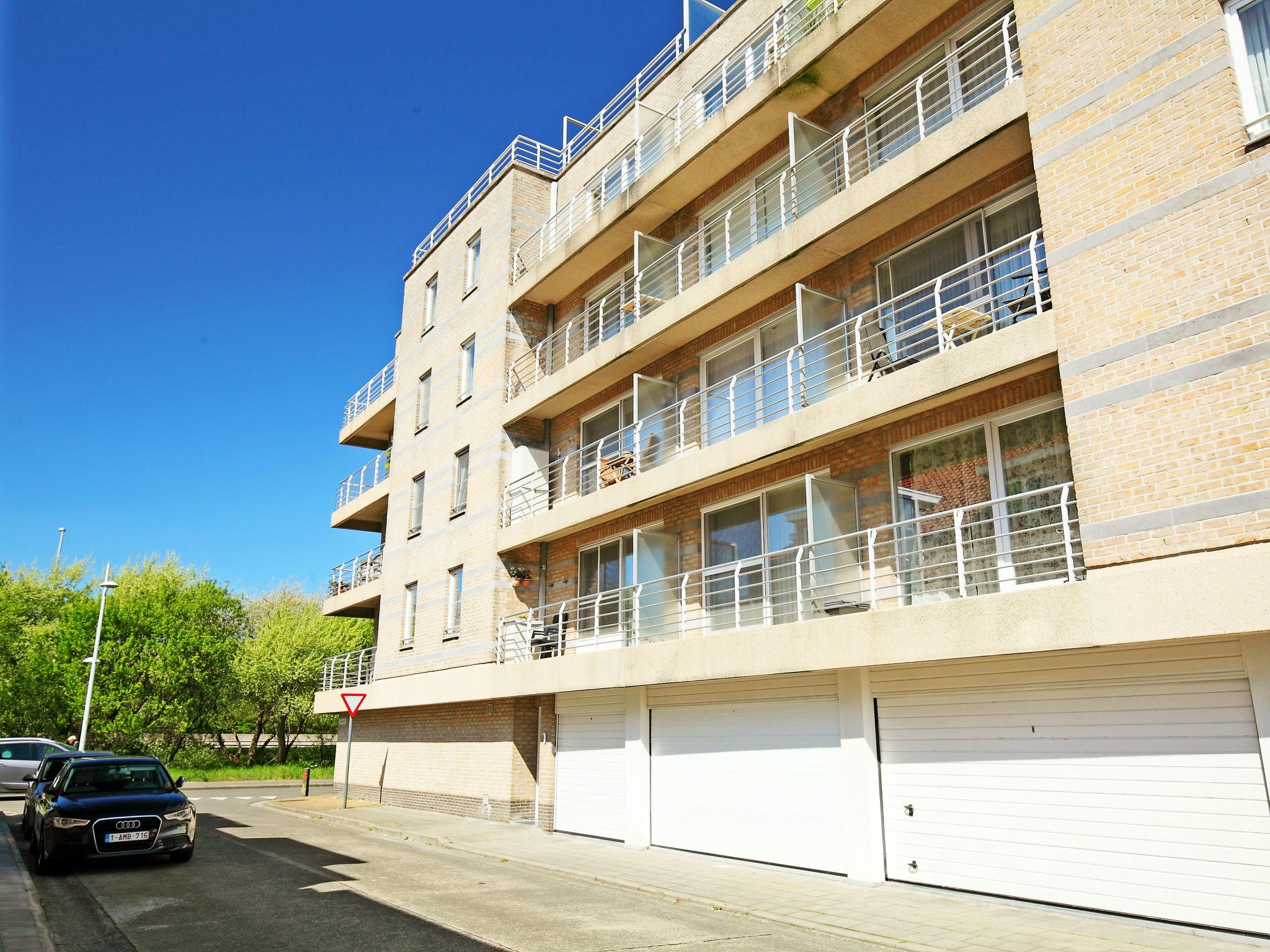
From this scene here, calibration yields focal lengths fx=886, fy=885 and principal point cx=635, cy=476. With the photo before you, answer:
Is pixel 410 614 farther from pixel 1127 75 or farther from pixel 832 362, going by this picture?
pixel 1127 75

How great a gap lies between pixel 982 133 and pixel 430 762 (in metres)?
18.1

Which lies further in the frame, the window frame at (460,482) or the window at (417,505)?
the window at (417,505)

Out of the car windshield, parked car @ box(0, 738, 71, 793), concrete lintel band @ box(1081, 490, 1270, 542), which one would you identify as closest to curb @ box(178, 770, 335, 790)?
parked car @ box(0, 738, 71, 793)

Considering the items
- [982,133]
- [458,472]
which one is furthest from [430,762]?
[982,133]

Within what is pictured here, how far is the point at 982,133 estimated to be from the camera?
10844mm

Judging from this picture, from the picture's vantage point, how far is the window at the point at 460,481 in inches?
873

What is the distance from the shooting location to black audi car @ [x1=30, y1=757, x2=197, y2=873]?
11.7 metres

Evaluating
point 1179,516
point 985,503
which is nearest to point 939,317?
point 985,503

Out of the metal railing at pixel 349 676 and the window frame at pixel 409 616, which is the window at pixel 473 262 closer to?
the window frame at pixel 409 616

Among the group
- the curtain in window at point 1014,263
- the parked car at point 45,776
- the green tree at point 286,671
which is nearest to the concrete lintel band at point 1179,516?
the curtain in window at point 1014,263

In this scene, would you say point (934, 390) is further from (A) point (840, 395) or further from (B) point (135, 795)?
(B) point (135, 795)

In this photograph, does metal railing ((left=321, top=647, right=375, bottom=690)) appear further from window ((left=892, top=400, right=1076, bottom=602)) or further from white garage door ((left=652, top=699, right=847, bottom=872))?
window ((left=892, top=400, right=1076, bottom=602))

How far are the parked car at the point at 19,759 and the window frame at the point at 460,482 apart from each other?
14.2 metres

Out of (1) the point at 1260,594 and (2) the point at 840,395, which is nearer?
(1) the point at 1260,594
